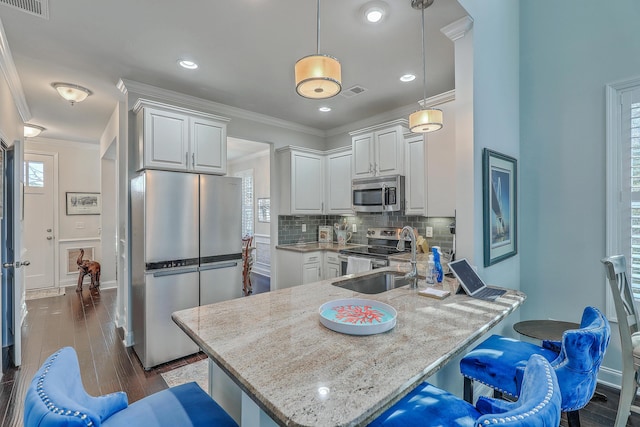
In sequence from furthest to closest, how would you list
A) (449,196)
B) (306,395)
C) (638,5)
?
(449,196) → (638,5) → (306,395)

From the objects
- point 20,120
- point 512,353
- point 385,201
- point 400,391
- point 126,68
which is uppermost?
point 126,68

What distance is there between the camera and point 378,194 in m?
3.79

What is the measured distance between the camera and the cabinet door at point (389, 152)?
3.60 metres

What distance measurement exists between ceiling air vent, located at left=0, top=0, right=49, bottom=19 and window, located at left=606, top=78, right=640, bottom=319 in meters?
4.16

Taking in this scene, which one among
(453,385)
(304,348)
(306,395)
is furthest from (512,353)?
(306,395)

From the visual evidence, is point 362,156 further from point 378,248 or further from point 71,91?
point 71,91

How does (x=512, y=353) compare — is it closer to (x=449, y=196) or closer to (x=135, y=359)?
(x=449, y=196)

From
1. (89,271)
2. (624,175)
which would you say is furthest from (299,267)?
(89,271)

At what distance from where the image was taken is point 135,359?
2.94m

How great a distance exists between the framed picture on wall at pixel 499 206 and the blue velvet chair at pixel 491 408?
1.26 meters

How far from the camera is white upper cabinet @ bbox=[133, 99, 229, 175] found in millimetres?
2930

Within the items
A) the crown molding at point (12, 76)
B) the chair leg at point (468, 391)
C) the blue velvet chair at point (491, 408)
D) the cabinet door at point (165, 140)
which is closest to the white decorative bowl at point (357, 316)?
the blue velvet chair at point (491, 408)

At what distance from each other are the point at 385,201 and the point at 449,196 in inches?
30.9

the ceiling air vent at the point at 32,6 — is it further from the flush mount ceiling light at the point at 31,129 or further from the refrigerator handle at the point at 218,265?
the flush mount ceiling light at the point at 31,129
